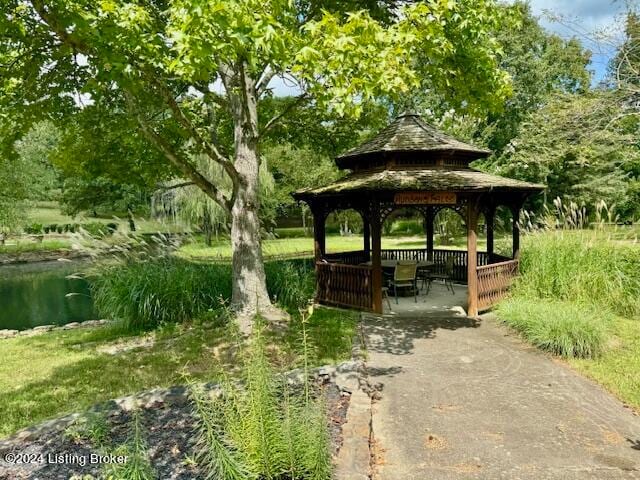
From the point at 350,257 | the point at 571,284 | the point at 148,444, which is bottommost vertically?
the point at 148,444

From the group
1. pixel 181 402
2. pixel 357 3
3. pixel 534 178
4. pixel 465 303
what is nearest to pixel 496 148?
pixel 534 178

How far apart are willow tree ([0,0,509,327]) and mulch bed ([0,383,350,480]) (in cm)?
146

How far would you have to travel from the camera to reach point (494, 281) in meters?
10.1

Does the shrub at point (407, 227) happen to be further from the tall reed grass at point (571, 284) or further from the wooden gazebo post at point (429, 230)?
the tall reed grass at point (571, 284)

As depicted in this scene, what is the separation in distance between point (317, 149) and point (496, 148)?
24727mm

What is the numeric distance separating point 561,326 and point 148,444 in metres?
6.01

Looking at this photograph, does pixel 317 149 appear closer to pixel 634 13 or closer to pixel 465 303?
pixel 465 303

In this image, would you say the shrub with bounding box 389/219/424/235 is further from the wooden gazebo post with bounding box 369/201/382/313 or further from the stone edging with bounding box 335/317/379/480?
the stone edging with bounding box 335/317/379/480

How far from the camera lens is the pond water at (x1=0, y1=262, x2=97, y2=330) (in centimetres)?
1373

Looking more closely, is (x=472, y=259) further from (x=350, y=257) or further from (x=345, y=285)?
(x=350, y=257)

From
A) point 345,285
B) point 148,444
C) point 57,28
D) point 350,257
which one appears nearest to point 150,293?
point 345,285

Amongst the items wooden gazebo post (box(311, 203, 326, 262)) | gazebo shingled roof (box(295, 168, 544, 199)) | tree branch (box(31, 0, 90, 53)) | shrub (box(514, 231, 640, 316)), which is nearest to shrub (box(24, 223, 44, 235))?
wooden gazebo post (box(311, 203, 326, 262))

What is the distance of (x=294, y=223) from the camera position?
4856 cm

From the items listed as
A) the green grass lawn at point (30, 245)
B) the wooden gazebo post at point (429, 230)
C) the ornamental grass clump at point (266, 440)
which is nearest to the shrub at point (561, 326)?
the ornamental grass clump at point (266, 440)
